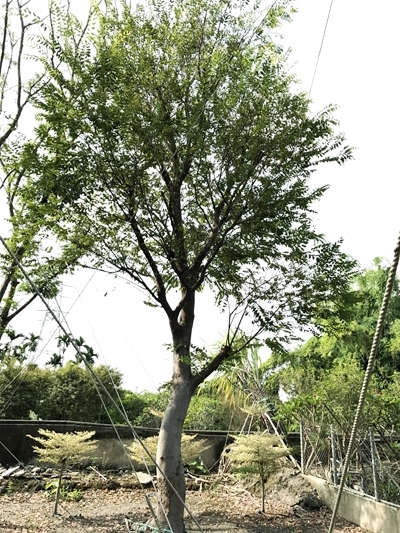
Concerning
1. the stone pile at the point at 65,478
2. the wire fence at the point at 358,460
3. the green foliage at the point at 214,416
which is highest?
the green foliage at the point at 214,416

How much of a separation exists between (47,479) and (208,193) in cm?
550

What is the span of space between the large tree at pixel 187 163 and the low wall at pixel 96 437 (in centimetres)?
415

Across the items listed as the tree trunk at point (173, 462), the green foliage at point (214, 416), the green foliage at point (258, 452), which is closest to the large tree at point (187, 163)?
the tree trunk at point (173, 462)

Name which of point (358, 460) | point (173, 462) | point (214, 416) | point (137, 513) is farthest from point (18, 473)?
point (358, 460)

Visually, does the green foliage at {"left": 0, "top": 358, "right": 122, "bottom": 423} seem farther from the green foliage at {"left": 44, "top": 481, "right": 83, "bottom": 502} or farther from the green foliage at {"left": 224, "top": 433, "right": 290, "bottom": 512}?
the green foliage at {"left": 224, "top": 433, "right": 290, "bottom": 512}

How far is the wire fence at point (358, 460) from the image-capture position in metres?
6.32

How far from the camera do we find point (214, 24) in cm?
599

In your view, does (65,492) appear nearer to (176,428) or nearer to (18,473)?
(18,473)

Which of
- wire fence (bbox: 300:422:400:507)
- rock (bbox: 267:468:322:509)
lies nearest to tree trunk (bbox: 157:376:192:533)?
wire fence (bbox: 300:422:400:507)

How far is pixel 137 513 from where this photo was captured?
6656 millimetres

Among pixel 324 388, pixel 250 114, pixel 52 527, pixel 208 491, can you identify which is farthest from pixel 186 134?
pixel 208 491

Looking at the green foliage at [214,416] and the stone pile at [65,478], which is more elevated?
the green foliage at [214,416]

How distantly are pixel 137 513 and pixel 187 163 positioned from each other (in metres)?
4.58

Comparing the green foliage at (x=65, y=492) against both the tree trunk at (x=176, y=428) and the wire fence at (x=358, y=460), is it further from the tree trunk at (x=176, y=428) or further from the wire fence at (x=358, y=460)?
the wire fence at (x=358, y=460)
